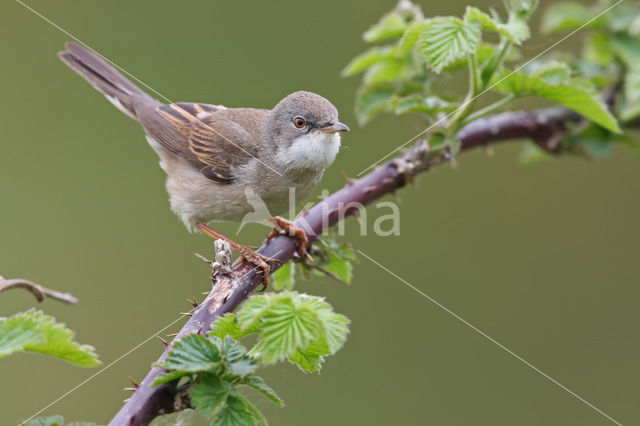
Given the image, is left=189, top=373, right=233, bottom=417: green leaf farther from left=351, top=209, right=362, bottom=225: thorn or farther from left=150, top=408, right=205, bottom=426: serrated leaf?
left=351, top=209, right=362, bottom=225: thorn

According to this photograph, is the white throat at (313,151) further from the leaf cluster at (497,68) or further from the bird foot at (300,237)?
the bird foot at (300,237)

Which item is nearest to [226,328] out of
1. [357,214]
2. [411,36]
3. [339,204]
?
[339,204]

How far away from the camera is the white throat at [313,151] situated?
430 cm

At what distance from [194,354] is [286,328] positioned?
34 cm

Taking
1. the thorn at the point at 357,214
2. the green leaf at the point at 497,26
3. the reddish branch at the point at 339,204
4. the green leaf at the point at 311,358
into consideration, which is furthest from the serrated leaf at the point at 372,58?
the green leaf at the point at 311,358

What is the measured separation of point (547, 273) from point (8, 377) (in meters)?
5.31

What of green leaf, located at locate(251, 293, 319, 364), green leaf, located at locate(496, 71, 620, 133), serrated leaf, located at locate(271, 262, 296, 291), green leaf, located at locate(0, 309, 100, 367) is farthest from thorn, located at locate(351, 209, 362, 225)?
green leaf, located at locate(0, 309, 100, 367)

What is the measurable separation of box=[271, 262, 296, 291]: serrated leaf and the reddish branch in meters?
0.19

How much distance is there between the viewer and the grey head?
14.1 feet

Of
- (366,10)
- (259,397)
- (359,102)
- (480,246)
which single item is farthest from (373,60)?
(366,10)

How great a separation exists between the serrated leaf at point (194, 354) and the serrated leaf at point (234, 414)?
0.15 metres

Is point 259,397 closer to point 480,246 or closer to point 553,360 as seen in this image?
point 553,360

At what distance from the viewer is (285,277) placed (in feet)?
11.9

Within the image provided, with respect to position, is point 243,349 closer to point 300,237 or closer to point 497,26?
point 300,237
